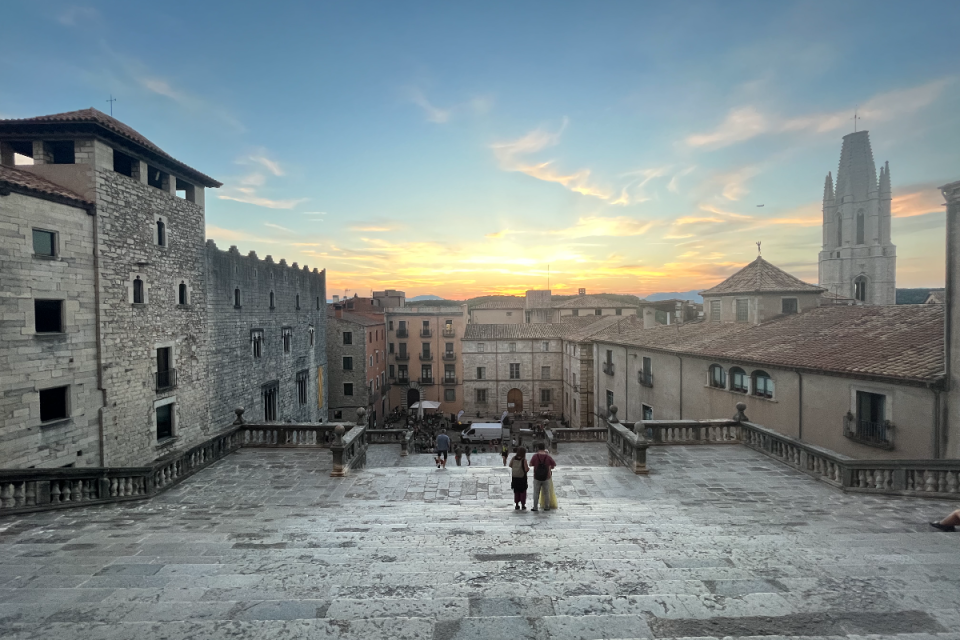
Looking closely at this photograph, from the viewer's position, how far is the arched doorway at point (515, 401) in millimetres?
51219

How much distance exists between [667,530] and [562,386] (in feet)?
140

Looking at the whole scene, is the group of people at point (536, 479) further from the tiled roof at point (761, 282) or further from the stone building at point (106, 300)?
the tiled roof at point (761, 282)

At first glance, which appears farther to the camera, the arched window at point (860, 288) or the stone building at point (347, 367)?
the arched window at point (860, 288)

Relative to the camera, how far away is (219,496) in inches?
438

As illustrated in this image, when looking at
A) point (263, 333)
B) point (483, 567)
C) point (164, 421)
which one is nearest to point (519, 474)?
point (483, 567)

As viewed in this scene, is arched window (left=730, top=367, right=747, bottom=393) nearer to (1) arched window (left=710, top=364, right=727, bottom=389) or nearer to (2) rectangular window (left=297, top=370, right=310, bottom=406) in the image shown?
(1) arched window (left=710, top=364, right=727, bottom=389)

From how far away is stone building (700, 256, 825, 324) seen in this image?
1084 inches

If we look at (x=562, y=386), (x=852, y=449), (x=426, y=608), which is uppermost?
(x=426, y=608)

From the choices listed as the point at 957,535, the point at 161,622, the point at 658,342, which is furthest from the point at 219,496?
the point at 658,342

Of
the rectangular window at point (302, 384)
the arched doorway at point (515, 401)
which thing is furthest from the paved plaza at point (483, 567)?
the arched doorway at point (515, 401)

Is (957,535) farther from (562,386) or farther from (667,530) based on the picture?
(562,386)

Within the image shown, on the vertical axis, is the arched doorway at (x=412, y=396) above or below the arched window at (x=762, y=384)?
below

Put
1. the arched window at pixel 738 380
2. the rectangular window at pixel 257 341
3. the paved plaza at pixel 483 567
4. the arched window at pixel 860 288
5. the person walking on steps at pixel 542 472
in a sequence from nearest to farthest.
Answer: the paved plaza at pixel 483 567, the person walking on steps at pixel 542 472, the arched window at pixel 738 380, the rectangular window at pixel 257 341, the arched window at pixel 860 288

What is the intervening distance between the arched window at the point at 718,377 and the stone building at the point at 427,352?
35.4 metres
